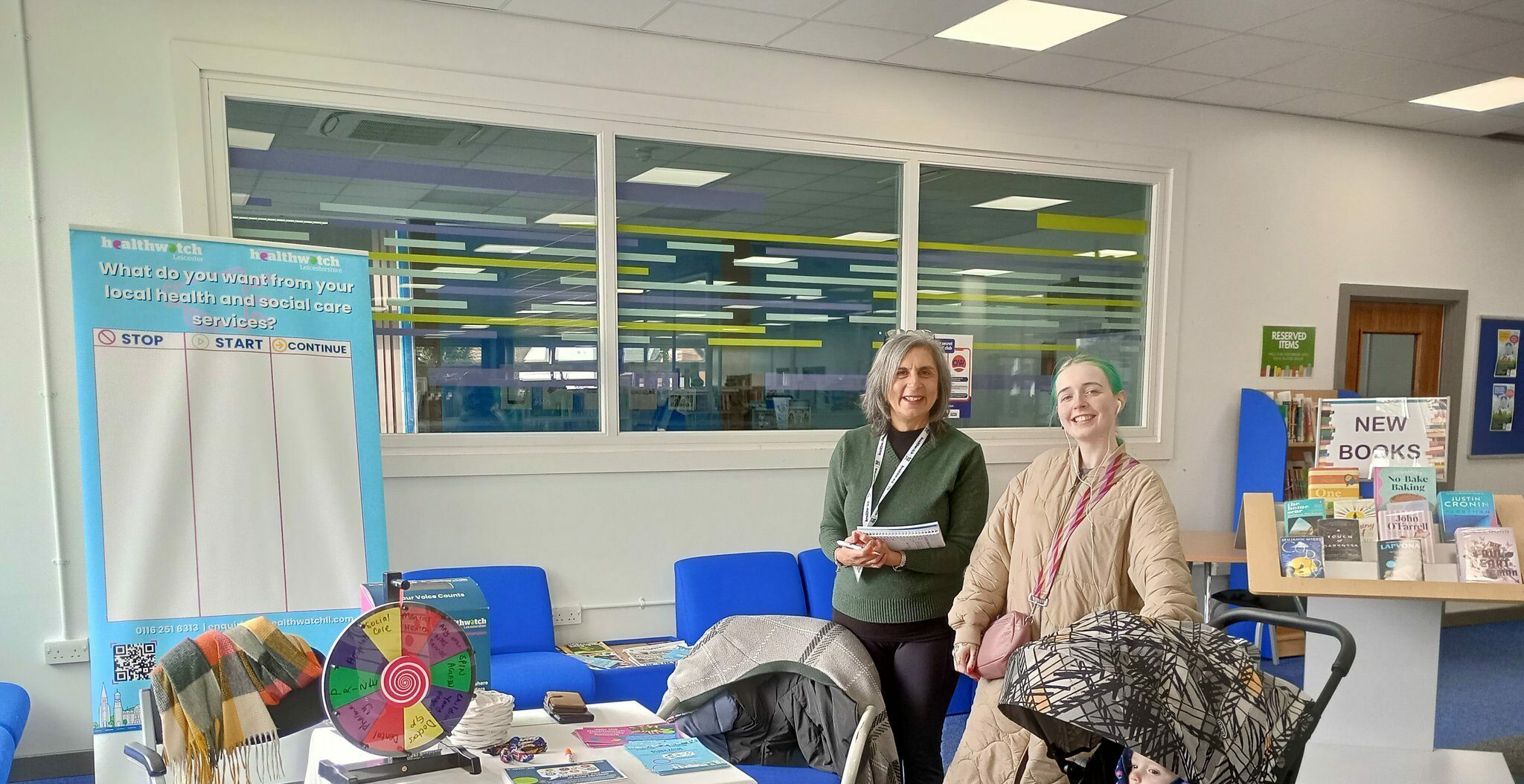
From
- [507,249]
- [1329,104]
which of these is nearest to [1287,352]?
[1329,104]

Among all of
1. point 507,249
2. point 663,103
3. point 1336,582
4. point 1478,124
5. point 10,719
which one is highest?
point 1478,124

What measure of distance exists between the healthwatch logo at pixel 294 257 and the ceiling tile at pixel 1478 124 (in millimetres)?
6661

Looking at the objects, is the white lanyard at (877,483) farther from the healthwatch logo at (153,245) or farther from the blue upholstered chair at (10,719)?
the blue upholstered chair at (10,719)

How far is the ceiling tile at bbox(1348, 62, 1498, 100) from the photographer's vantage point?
5449 mm

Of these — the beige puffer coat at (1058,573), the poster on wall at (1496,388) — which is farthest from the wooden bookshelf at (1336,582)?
the poster on wall at (1496,388)

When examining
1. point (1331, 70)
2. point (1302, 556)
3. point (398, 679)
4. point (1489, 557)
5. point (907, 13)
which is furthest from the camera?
point (1331, 70)

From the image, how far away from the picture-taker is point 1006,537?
9.54 ft

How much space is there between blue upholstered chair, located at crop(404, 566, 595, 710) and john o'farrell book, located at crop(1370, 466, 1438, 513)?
2905 mm

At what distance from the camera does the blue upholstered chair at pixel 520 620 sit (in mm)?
4125

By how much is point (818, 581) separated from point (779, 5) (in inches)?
107

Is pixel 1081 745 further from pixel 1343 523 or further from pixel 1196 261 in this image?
pixel 1196 261

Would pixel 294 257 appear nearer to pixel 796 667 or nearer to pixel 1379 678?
pixel 796 667

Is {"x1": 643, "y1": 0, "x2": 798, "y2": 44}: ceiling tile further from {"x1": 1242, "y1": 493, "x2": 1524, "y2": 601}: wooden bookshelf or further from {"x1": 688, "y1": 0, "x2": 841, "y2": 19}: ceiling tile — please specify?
{"x1": 1242, "y1": 493, "x2": 1524, "y2": 601}: wooden bookshelf

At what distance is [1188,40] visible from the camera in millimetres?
4941
